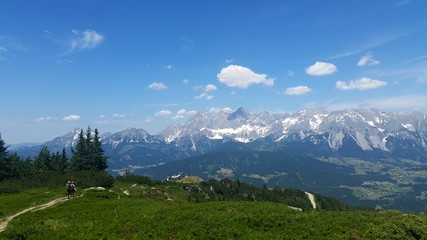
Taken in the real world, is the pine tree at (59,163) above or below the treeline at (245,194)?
above

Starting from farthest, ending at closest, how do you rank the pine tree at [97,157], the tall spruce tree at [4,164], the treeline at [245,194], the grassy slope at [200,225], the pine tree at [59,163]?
the treeline at [245,194]
the pine tree at [97,157]
the pine tree at [59,163]
the tall spruce tree at [4,164]
the grassy slope at [200,225]

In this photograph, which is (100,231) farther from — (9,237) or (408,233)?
(408,233)

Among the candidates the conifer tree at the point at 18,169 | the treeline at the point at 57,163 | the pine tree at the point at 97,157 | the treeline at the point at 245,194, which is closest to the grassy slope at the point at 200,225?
the treeline at the point at 57,163

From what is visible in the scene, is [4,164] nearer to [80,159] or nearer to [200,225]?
[80,159]

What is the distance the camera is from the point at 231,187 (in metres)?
183

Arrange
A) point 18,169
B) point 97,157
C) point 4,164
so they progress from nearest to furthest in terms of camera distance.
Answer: point 4,164 → point 18,169 → point 97,157

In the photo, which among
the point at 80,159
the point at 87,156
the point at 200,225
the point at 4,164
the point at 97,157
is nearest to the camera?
the point at 200,225

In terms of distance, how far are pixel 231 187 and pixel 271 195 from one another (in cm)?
2159

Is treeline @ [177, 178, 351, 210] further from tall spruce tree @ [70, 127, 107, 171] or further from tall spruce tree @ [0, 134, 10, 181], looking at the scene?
tall spruce tree @ [0, 134, 10, 181]

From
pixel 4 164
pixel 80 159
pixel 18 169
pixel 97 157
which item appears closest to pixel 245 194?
pixel 97 157

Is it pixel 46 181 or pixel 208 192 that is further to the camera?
pixel 208 192

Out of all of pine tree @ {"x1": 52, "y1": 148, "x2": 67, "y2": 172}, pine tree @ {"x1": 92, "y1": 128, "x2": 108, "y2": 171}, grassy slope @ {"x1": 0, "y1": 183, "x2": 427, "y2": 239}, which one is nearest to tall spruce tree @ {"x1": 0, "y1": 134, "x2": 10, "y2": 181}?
pine tree @ {"x1": 52, "y1": 148, "x2": 67, "y2": 172}

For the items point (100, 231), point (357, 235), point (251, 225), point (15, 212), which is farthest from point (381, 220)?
point (15, 212)

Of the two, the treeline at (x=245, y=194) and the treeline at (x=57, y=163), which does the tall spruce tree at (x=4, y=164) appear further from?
the treeline at (x=245, y=194)
